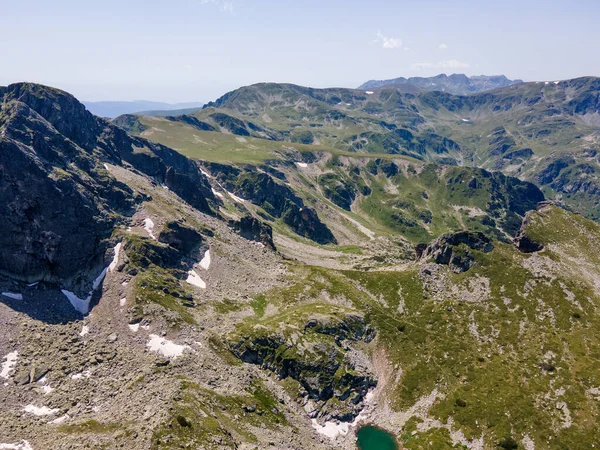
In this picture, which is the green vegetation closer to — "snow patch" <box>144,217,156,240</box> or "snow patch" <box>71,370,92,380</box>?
"snow patch" <box>71,370,92,380</box>

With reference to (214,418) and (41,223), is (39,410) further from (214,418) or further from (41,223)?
(41,223)

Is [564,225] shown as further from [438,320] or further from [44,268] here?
[44,268]

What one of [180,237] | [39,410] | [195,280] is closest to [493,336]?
[195,280]

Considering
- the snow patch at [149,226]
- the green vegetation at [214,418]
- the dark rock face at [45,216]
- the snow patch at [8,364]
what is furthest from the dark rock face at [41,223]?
the green vegetation at [214,418]

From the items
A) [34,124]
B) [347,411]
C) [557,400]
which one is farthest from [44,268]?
[557,400]

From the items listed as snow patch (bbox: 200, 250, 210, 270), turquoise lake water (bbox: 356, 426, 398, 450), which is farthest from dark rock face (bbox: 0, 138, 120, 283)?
turquoise lake water (bbox: 356, 426, 398, 450)

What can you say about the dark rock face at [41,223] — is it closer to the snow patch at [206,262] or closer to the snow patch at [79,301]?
the snow patch at [79,301]
